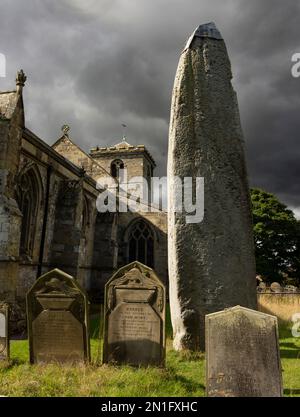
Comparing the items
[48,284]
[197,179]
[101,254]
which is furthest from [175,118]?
[101,254]

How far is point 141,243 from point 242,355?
1799 centimetres

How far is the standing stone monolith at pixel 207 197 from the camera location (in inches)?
225

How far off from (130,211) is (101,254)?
3.74 metres

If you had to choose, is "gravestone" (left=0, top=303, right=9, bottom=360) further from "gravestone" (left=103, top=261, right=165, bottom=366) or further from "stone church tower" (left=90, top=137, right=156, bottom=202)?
"stone church tower" (left=90, top=137, right=156, bottom=202)

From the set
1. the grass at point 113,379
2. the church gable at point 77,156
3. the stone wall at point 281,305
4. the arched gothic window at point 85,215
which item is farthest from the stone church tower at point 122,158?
the grass at point 113,379

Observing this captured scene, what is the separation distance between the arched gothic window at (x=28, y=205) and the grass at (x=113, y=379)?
8323 mm

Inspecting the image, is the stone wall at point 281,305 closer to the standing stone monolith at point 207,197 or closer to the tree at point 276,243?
the standing stone monolith at point 207,197

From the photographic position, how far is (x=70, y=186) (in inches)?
623

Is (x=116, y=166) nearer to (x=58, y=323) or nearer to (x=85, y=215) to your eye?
(x=85, y=215)

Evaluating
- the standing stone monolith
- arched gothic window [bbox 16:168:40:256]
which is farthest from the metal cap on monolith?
arched gothic window [bbox 16:168:40:256]

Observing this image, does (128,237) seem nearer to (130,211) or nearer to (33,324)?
(130,211)

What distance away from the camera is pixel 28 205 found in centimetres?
1393

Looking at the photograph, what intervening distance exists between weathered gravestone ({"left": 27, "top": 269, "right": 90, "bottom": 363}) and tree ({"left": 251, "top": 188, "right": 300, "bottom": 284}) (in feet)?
Answer: 69.3

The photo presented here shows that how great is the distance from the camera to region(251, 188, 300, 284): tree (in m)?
24.7
